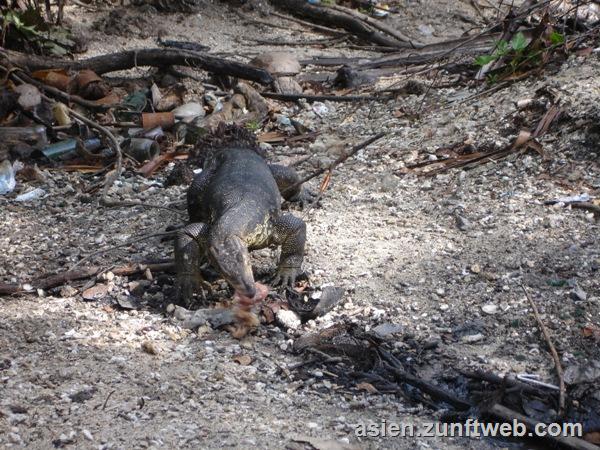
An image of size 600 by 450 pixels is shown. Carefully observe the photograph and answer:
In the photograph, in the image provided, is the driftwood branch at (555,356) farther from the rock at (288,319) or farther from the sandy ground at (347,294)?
the rock at (288,319)

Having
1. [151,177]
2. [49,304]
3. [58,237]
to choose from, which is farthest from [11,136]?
[49,304]

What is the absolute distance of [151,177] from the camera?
688 cm

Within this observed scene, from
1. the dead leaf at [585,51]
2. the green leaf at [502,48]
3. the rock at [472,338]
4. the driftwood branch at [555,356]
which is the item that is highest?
the dead leaf at [585,51]

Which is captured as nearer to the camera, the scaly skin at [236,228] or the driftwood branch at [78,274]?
the scaly skin at [236,228]

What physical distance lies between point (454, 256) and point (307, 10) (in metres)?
6.97

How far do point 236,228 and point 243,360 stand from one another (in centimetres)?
106

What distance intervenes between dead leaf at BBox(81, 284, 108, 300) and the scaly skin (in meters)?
0.49

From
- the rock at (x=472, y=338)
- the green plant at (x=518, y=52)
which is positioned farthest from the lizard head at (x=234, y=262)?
the green plant at (x=518, y=52)

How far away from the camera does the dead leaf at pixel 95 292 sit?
4824mm

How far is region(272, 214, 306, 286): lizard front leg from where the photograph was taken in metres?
5.02

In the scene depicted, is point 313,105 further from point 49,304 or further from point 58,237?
point 49,304

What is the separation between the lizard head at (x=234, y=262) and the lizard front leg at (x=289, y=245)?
0.33m

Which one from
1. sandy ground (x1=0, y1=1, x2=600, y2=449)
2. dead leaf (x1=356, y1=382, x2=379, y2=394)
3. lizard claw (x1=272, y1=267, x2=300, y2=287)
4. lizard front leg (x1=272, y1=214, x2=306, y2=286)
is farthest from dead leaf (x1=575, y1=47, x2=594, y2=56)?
dead leaf (x1=356, y1=382, x2=379, y2=394)

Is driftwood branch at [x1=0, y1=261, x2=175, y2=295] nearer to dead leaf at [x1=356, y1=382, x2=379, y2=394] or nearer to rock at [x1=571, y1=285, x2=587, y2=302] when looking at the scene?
dead leaf at [x1=356, y1=382, x2=379, y2=394]
